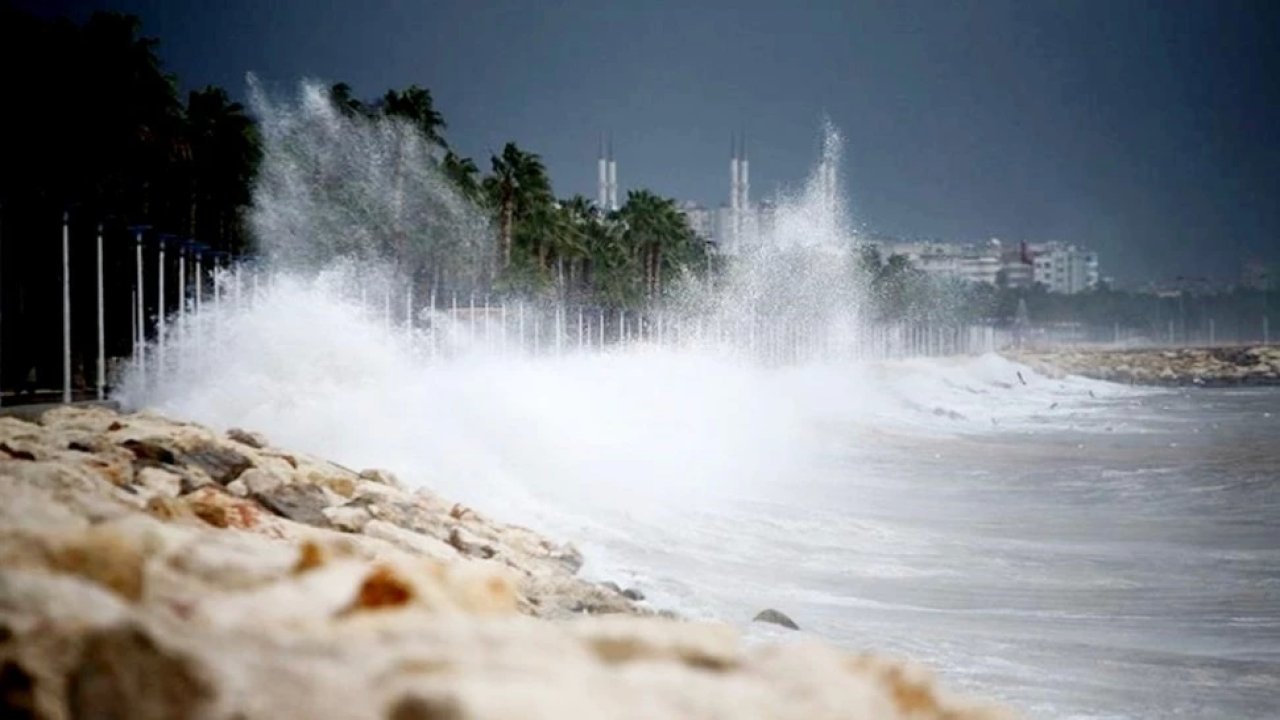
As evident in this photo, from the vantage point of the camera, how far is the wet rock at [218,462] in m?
11.9

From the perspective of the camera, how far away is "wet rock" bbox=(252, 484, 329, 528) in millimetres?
10711

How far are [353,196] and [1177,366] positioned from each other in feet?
354

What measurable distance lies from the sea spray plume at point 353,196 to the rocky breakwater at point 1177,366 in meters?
71.8

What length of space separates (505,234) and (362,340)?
42204mm

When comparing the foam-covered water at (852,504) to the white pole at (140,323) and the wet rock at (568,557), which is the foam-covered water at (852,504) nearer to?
the wet rock at (568,557)

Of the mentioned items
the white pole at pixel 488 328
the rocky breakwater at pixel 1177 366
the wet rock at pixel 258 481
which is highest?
the white pole at pixel 488 328

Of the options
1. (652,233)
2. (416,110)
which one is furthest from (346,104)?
(652,233)

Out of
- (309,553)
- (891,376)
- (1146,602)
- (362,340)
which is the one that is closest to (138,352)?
(362,340)

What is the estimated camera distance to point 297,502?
11.0m

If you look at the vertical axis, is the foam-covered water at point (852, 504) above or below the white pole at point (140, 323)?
below

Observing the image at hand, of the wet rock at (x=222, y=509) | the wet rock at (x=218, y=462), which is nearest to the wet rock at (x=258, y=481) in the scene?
the wet rock at (x=218, y=462)

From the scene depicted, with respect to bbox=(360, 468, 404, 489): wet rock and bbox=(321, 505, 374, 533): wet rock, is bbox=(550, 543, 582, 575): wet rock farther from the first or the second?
bbox=(321, 505, 374, 533): wet rock

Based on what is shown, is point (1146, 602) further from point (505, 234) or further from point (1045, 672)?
point (505, 234)

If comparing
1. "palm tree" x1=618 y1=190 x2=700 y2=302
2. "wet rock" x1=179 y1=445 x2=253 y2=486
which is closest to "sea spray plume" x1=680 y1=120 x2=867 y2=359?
"palm tree" x1=618 y1=190 x2=700 y2=302
